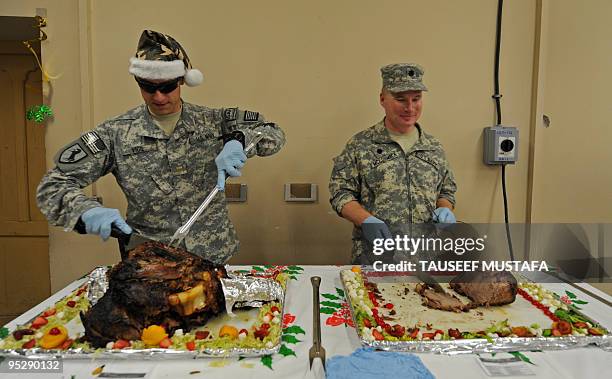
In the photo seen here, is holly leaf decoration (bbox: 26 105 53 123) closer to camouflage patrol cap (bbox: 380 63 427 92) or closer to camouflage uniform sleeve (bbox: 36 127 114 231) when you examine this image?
camouflage uniform sleeve (bbox: 36 127 114 231)

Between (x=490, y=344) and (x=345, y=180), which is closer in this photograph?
(x=490, y=344)

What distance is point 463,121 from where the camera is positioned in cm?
228

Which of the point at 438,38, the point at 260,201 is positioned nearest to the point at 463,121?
the point at 438,38

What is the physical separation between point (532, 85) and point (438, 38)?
58cm

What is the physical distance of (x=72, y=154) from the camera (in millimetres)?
1492

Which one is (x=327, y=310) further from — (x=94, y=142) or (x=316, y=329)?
(x=94, y=142)

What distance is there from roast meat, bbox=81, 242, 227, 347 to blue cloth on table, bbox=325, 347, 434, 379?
0.41 meters

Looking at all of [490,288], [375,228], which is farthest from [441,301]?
[375,228]

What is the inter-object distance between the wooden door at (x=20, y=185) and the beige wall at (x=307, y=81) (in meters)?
0.77

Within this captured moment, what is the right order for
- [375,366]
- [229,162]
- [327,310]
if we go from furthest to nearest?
[229,162] → [327,310] → [375,366]

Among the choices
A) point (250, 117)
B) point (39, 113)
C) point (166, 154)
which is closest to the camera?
point (166, 154)

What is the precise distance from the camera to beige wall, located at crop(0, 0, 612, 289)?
7.11 ft

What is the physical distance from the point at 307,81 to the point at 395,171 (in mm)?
771

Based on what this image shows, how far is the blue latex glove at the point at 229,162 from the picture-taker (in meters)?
1.50
